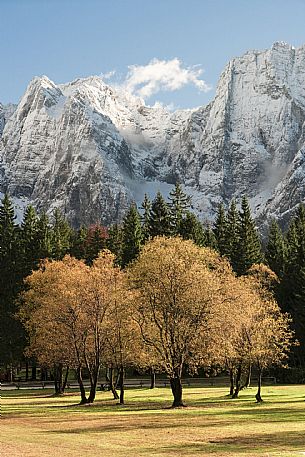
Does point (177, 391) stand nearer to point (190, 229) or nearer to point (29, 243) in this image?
point (29, 243)

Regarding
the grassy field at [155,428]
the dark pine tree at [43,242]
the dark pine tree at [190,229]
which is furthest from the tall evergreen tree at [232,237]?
the grassy field at [155,428]

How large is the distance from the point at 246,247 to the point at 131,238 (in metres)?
16.4

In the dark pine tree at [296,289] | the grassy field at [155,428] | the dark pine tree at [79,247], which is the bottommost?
the grassy field at [155,428]

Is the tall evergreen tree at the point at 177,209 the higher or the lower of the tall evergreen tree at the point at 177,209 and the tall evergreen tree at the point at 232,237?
the higher

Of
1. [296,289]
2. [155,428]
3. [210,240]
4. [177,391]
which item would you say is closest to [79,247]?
[210,240]

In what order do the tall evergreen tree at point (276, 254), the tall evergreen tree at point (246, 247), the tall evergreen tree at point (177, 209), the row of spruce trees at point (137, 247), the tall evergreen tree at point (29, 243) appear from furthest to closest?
the tall evergreen tree at point (177, 209) → the tall evergreen tree at point (246, 247) → the tall evergreen tree at point (276, 254) → the tall evergreen tree at point (29, 243) → the row of spruce trees at point (137, 247)

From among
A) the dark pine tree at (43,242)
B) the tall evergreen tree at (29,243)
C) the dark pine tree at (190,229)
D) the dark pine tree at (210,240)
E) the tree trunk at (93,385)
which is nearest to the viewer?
the tree trunk at (93,385)

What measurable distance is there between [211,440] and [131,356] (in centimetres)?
2132

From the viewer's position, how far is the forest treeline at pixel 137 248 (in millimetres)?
77625

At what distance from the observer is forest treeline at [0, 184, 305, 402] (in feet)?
255

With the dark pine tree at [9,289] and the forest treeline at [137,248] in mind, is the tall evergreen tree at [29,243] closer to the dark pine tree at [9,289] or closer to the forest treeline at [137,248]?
the forest treeline at [137,248]

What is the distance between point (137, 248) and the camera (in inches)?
3455

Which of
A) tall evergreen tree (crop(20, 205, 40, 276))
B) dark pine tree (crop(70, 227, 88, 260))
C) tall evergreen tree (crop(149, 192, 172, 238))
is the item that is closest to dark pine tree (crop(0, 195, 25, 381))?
tall evergreen tree (crop(20, 205, 40, 276))

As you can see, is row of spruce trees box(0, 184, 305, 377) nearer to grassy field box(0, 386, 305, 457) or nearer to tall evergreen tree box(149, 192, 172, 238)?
tall evergreen tree box(149, 192, 172, 238)
